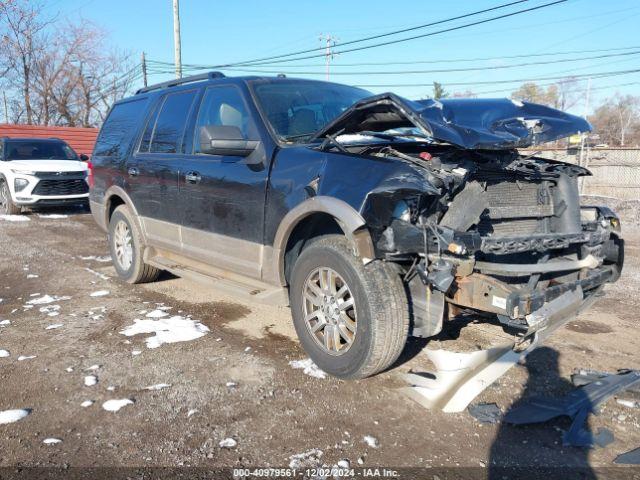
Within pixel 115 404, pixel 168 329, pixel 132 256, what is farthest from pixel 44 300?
pixel 115 404

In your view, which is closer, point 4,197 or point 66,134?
point 4,197

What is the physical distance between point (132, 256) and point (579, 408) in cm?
473

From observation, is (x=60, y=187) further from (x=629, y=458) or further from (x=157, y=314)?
(x=629, y=458)

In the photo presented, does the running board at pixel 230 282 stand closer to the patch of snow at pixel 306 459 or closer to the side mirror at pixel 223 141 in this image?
the side mirror at pixel 223 141

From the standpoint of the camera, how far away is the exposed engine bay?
310cm

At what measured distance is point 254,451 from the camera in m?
2.85

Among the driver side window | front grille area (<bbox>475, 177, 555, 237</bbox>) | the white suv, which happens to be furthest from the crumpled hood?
the white suv

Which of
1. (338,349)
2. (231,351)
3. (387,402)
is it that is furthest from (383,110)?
(231,351)

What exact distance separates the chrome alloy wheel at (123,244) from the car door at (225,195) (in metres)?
1.43

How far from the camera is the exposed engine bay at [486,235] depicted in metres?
3.10

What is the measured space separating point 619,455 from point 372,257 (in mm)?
1657

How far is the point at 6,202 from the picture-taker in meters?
12.5

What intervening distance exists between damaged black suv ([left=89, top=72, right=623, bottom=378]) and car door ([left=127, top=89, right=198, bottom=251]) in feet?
0.21


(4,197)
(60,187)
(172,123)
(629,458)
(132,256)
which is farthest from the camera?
(4,197)
